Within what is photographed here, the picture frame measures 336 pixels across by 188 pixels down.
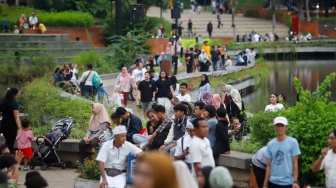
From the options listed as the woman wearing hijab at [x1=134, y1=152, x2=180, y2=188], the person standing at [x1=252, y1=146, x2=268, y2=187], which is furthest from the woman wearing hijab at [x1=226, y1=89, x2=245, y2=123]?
the woman wearing hijab at [x1=134, y1=152, x2=180, y2=188]

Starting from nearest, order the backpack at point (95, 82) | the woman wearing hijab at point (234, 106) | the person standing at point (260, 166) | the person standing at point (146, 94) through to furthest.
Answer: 1. the person standing at point (260, 166)
2. the woman wearing hijab at point (234, 106)
3. the person standing at point (146, 94)
4. the backpack at point (95, 82)

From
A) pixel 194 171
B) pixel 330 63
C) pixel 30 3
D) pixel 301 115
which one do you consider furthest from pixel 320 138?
pixel 330 63

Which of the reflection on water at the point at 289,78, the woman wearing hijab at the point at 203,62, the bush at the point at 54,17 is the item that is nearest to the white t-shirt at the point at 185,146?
the reflection on water at the point at 289,78

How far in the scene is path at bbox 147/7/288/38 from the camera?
81.4 meters

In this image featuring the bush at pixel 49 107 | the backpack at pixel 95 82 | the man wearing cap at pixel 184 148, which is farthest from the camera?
the backpack at pixel 95 82

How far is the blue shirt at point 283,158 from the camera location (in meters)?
12.2

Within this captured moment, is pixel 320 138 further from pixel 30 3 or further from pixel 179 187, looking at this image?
pixel 30 3

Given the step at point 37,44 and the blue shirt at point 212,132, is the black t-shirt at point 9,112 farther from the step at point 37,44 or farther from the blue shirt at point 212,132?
the step at point 37,44

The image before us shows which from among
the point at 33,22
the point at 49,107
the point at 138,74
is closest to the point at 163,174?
the point at 49,107

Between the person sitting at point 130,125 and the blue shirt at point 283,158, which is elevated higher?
the blue shirt at point 283,158

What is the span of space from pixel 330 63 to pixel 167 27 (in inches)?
467

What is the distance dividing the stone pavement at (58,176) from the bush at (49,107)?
1452 millimetres

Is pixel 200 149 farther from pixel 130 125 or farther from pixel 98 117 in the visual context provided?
pixel 98 117

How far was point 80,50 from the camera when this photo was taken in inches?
1791
